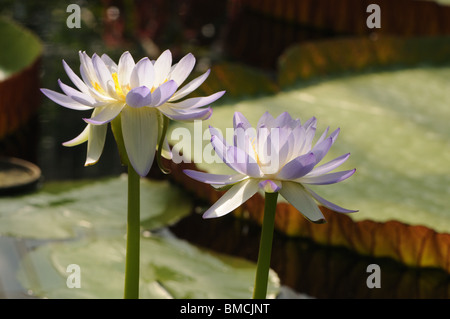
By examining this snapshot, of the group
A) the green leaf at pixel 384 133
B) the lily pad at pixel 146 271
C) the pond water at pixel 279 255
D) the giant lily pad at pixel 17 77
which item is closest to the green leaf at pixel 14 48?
the giant lily pad at pixel 17 77

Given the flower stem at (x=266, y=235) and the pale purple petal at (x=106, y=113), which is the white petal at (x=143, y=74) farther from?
the flower stem at (x=266, y=235)

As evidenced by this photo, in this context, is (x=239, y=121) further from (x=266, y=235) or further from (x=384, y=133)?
(x=384, y=133)

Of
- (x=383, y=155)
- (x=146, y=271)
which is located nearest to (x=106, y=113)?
(x=146, y=271)

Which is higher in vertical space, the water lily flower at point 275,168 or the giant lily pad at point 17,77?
the giant lily pad at point 17,77

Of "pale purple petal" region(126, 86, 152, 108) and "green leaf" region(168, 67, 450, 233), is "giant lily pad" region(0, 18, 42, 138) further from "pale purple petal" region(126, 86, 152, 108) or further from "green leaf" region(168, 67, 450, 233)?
"pale purple petal" region(126, 86, 152, 108)

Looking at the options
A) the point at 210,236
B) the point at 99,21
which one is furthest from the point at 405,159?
the point at 99,21
